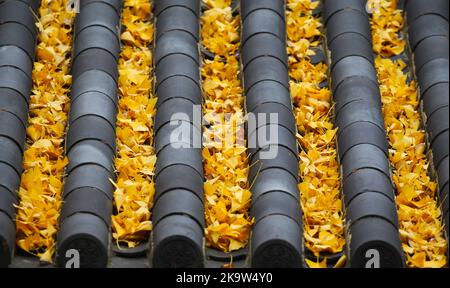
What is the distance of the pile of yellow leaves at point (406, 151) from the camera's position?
2861cm

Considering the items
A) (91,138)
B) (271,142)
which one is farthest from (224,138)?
(91,138)

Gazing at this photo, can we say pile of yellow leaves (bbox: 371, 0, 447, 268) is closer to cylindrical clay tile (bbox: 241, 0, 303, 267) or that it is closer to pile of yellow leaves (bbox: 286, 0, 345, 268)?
pile of yellow leaves (bbox: 286, 0, 345, 268)

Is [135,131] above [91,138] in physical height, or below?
above

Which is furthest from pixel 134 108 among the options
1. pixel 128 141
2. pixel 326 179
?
pixel 326 179

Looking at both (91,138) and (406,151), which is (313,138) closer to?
(406,151)

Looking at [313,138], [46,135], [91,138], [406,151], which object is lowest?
[406,151]

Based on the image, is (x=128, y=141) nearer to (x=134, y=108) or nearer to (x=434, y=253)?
(x=134, y=108)

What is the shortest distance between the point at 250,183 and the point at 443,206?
2.39 metres

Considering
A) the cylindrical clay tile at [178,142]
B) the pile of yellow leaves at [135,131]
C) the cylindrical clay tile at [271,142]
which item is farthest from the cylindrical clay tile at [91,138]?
the cylindrical clay tile at [271,142]

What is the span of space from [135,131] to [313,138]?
226cm

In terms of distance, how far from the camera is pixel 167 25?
31.2 meters

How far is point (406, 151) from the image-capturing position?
29.8 meters

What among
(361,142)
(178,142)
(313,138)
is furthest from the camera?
(313,138)
